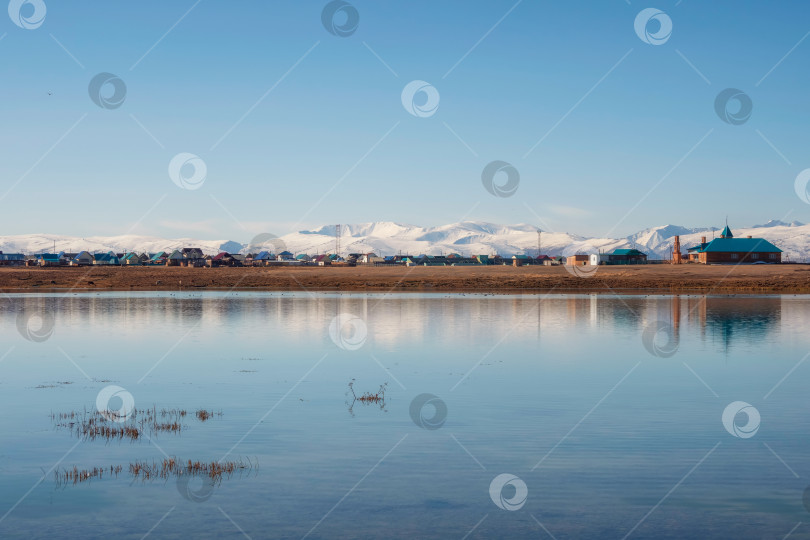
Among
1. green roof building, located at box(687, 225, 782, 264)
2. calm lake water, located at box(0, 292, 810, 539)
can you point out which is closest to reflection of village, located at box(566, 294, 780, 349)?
calm lake water, located at box(0, 292, 810, 539)

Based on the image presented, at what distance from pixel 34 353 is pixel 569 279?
8989cm

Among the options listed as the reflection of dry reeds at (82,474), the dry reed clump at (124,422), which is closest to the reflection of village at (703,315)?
the dry reed clump at (124,422)

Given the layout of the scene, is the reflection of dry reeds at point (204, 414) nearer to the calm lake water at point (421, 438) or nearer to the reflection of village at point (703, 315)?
the calm lake water at point (421, 438)

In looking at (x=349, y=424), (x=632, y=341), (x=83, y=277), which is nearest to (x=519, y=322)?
(x=632, y=341)

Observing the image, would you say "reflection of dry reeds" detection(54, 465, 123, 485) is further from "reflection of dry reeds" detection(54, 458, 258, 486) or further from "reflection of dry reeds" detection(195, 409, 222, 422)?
"reflection of dry reeds" detection(195, 409, 222, 422)

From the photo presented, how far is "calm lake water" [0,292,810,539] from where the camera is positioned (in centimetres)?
1142

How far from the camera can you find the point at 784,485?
42.3 feet

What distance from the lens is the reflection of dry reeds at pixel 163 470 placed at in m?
13.3

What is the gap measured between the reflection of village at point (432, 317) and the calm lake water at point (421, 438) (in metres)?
2.83

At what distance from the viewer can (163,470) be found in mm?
13742

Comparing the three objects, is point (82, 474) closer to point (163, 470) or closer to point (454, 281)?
point (163, 470)

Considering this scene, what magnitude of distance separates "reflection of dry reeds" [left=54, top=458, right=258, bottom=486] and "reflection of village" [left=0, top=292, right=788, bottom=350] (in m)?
19.2

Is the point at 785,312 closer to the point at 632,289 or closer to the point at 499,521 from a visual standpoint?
the point at 632,289

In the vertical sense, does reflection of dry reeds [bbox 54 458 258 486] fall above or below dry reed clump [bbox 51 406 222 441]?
below
